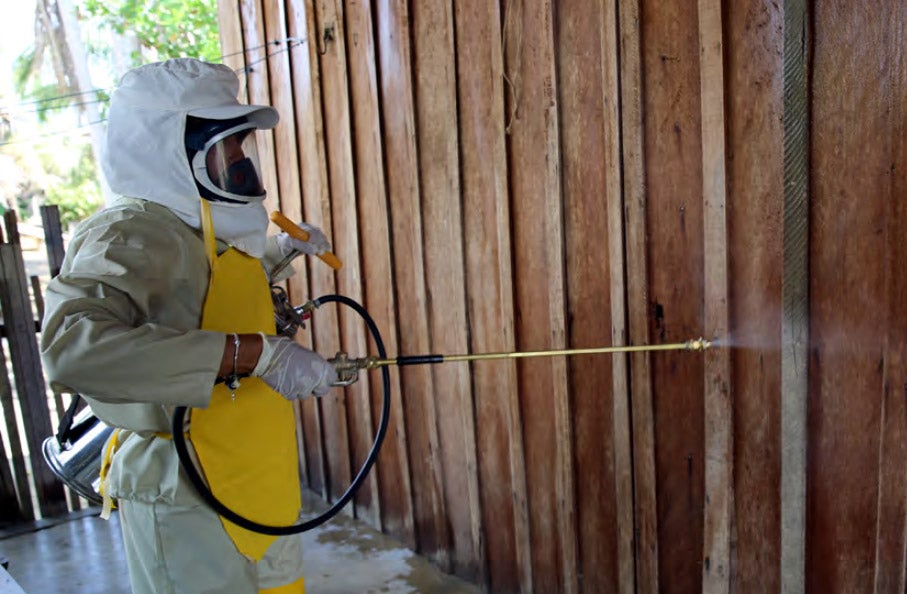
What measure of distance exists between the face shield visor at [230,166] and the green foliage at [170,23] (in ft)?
37.4

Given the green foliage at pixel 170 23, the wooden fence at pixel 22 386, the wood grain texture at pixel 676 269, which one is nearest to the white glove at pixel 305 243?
the wood grain texture at pixel 676 269

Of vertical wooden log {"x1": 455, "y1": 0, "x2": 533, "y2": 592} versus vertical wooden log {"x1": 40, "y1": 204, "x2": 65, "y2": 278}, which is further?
vertical wooden log {"x1": 40, "y1": 204, "x2": 65, "y2": 278}

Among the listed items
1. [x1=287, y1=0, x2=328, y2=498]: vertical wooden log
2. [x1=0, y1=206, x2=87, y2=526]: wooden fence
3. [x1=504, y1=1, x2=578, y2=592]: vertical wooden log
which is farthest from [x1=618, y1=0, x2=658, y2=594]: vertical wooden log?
[x1=0, y1=206, x2=87, y2=526]: wooden fence

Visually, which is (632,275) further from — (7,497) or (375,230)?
(7,497)

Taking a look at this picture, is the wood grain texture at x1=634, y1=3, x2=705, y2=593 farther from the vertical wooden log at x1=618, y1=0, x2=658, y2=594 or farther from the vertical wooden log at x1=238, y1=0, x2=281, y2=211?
the vertical wooden log at x1=238, y1=0, x2=281, y2=211

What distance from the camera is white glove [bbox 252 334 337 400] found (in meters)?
1.94

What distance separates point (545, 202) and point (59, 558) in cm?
333

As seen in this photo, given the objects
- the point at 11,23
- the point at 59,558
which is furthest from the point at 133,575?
the point at 11,23

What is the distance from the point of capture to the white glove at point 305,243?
2.71 metres

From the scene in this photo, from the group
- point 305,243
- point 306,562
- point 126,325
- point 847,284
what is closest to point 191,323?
point 126,325

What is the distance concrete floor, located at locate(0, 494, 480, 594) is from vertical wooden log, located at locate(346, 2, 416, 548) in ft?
0.67

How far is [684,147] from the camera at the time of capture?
91.6 inches

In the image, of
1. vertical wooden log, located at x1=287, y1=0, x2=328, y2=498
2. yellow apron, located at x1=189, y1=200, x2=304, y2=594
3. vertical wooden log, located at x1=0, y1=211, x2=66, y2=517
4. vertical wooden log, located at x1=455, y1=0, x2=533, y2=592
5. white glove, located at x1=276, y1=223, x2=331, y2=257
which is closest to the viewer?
yellow apron, located at x1=189, y1=200, x2=304, y2=594

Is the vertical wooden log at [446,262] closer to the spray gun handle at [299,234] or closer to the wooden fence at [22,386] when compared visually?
the spray gun handle at [299,234]
